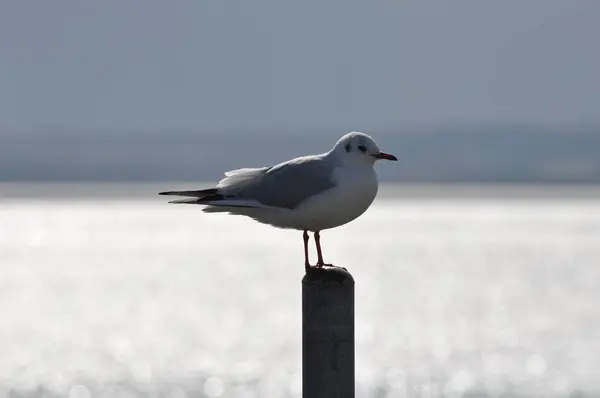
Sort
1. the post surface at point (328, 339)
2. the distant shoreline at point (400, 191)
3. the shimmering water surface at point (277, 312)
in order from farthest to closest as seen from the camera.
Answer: the distant shoreline at point (400, 191), the shimmering water surface at point (277, 312), the post surface at point (328, 339)

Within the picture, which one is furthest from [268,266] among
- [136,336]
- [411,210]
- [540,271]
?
[411,210]

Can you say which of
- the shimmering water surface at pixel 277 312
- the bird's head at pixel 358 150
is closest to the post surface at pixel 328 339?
the bird's head at pixel 358 150

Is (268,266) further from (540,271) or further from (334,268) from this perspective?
(334,268)

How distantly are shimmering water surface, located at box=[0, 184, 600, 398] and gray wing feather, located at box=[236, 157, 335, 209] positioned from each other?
1644cm

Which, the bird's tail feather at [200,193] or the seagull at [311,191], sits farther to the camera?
the seagull at [311,191]

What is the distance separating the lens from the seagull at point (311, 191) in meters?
10.7

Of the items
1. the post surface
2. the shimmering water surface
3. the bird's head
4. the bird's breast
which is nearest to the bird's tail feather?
the bird's breast

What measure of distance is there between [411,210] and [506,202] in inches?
590

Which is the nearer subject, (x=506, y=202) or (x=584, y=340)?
(x=584, y=340)

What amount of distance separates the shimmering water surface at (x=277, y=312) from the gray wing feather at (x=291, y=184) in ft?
53.9

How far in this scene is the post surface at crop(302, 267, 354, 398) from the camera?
29.5 feet

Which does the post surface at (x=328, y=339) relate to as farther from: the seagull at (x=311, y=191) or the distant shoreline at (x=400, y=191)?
the distant shoreline at (x=400, y=191)

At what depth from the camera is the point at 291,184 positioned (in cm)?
1077

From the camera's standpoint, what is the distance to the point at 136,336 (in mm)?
37000
